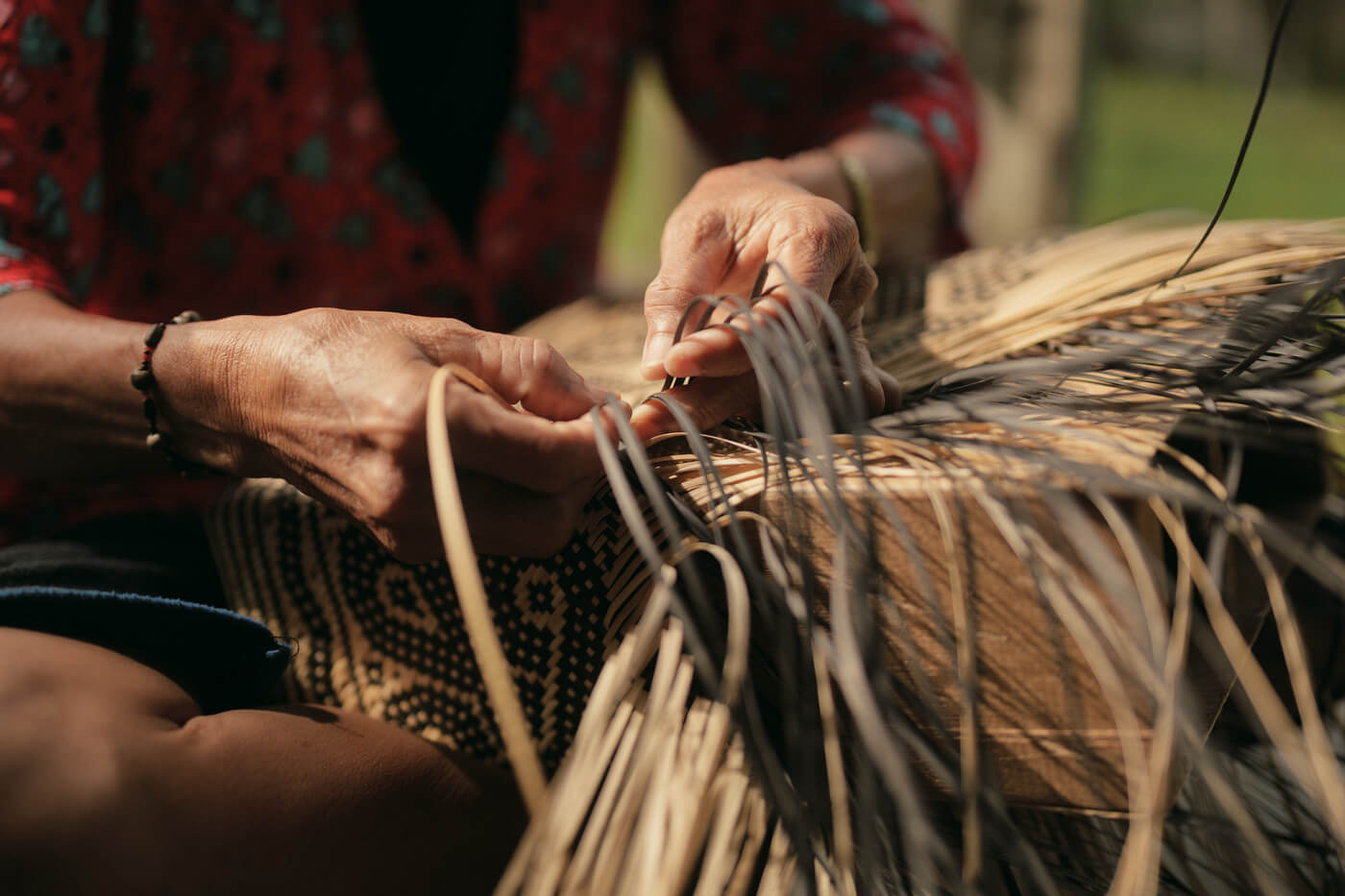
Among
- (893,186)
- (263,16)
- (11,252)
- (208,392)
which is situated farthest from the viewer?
(893,186)

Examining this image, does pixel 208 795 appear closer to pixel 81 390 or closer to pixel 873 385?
pixel 81 390

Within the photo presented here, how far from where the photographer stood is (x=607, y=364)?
82cm

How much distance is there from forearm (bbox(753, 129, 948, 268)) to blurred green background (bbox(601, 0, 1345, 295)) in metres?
0.21

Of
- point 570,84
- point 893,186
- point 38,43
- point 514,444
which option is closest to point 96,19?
point 38,43

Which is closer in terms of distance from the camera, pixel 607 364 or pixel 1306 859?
pixel 1306 859

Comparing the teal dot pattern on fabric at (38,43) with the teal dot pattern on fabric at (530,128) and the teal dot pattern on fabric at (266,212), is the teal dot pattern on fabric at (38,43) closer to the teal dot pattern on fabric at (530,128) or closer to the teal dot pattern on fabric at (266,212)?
the teal dot pattern on fabric at (266,212)

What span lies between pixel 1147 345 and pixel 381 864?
56 cm

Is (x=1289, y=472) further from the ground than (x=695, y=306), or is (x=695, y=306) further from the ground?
(x=695, y=306)

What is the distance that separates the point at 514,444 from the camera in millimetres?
473

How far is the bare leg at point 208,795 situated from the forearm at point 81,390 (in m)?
0.15

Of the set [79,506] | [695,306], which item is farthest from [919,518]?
[79,506]

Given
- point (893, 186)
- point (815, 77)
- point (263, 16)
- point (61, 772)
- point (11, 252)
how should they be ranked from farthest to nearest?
point (815, 77) → point (893, 186) → point (263, 16) → point (11, 252) → point (61, 772)

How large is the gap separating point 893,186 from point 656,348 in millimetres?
534

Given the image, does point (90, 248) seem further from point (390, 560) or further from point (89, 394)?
point (390, 560)
